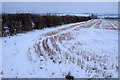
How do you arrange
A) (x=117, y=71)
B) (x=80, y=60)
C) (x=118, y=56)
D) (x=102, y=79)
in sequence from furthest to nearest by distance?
(x=118, y=56) < (x=80, y=60) < (x=117, y=71) < (x=102, y=79)


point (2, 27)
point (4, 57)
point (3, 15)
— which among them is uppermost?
point (3, 15)

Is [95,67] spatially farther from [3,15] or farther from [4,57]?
[3,15]

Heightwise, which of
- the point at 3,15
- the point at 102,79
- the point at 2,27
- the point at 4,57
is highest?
the point at 3,15

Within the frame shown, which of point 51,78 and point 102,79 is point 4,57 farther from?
point 102,79

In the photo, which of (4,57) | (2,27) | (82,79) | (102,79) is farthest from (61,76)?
(2,27)

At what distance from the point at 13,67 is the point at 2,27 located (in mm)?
7718

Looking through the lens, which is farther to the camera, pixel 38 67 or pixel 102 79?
pixel 38 67

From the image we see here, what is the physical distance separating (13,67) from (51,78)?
5.40ft

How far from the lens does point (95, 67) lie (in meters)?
4.90

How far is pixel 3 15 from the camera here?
1189cm

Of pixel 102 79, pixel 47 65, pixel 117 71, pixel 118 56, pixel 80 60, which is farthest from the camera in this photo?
pixel 118 56

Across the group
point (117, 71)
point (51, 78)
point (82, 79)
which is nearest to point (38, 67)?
point (51, 78)

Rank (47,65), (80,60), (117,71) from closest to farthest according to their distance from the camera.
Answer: (117,71), (47,65), (80,60)

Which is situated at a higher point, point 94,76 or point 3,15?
point 3,15
